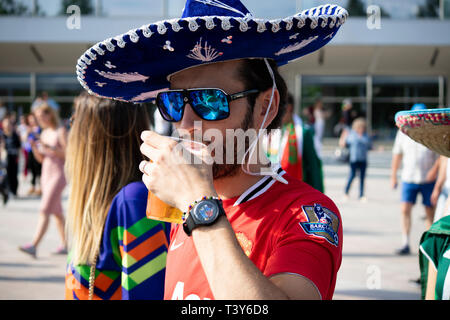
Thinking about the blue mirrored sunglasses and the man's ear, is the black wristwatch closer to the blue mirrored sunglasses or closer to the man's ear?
the blue mirrored sunglasses

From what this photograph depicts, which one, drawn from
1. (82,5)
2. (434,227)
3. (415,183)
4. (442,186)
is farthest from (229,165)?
(82,5)

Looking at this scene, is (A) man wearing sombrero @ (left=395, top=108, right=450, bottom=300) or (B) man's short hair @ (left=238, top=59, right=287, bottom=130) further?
(A) man wearing sombrero @ (left=395, top=108, right=450, bottom=300)

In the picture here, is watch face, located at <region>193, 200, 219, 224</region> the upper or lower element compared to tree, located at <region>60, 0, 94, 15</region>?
lower

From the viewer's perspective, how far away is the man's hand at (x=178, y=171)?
4.12 ft

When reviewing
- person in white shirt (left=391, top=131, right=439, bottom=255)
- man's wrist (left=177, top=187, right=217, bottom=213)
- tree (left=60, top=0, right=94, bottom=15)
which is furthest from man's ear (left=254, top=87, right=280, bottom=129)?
tree (left=60, top=0, right=94, bottom=15)

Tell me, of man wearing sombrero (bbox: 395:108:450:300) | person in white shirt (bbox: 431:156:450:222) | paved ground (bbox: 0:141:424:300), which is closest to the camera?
man wearing sombrero (bbox: 395:108:450:300)

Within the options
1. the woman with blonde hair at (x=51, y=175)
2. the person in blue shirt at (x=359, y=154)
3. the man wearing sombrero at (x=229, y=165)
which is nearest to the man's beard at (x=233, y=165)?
the man wearing sombrero at (x=229, y=165)

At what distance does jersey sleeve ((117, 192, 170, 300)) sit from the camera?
6.65ft

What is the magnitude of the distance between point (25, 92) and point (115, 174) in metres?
23.8

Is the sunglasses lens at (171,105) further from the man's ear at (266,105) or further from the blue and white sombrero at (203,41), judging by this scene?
the man's ear at (266,105)

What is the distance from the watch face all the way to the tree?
21.7 m

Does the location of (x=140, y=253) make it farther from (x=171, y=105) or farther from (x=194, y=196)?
(x=194, y=196)

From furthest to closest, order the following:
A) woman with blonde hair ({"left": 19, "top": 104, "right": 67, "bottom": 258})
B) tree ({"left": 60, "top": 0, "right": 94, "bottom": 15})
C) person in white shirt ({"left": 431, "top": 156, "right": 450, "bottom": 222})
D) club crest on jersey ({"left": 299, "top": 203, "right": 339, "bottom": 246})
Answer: tree ({"left": 60, "top": 0, "right": 94, "bottom": 15}) < woman with blonde hair ({"left": 19, "top": 104, "right": 67, "bottom": 258}) < person in white shirt ({"left": 431, "top": 156, "right": 450, "bottom": 222}) < club crest on jersey ({"left": 299, "top": 203, "right": 339, "bottom": 246})
